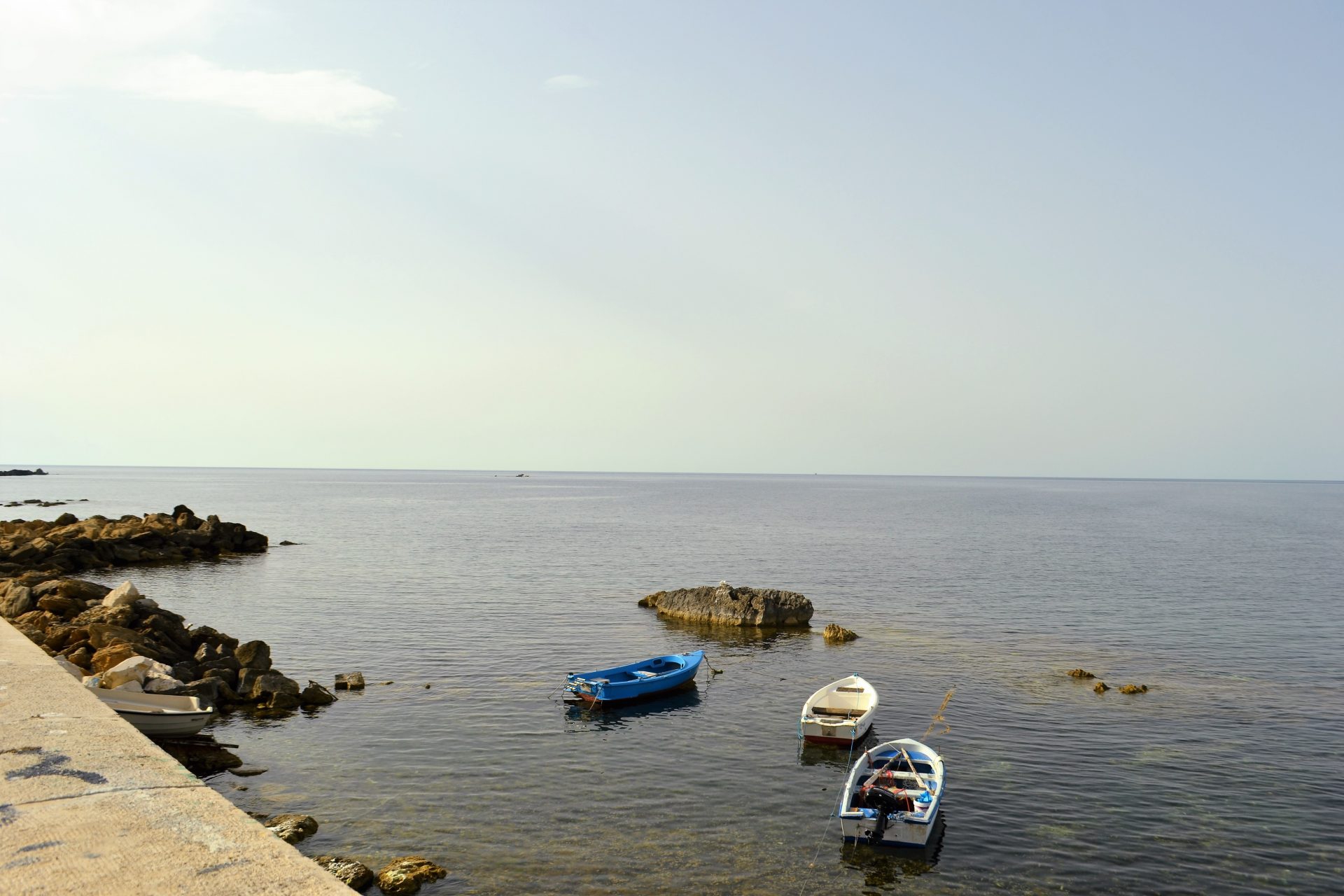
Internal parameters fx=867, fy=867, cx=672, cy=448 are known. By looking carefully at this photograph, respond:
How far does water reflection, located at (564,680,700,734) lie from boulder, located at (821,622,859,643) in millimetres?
11346

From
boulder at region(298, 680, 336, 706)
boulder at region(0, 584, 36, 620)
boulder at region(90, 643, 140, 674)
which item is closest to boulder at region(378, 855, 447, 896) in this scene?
boulder at region(298, 680, 336, 706)

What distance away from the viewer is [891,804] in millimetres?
19625

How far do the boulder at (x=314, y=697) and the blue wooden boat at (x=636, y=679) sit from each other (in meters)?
8.24

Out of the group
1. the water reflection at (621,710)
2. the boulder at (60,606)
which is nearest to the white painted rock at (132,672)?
the water reflection at (621,710)

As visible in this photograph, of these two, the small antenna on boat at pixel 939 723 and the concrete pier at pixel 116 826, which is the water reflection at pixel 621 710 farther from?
the concrete pier at pixel 116 826

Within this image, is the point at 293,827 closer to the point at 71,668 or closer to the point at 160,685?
the point at 160,685

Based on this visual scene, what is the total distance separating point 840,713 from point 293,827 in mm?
16869

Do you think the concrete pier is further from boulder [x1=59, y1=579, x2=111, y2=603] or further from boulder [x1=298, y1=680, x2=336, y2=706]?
boulder [x1=59, y1=579, x2=111, y2=603]

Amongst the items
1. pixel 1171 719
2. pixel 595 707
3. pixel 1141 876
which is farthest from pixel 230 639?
pixel 1171 719

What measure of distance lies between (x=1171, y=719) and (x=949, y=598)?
27948 mm

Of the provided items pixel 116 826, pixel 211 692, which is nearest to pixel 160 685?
pixel 211 692

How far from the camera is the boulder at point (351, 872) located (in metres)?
16.5

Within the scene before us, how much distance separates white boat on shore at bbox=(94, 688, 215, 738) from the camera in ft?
74.7

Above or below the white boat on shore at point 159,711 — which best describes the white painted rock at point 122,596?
above
